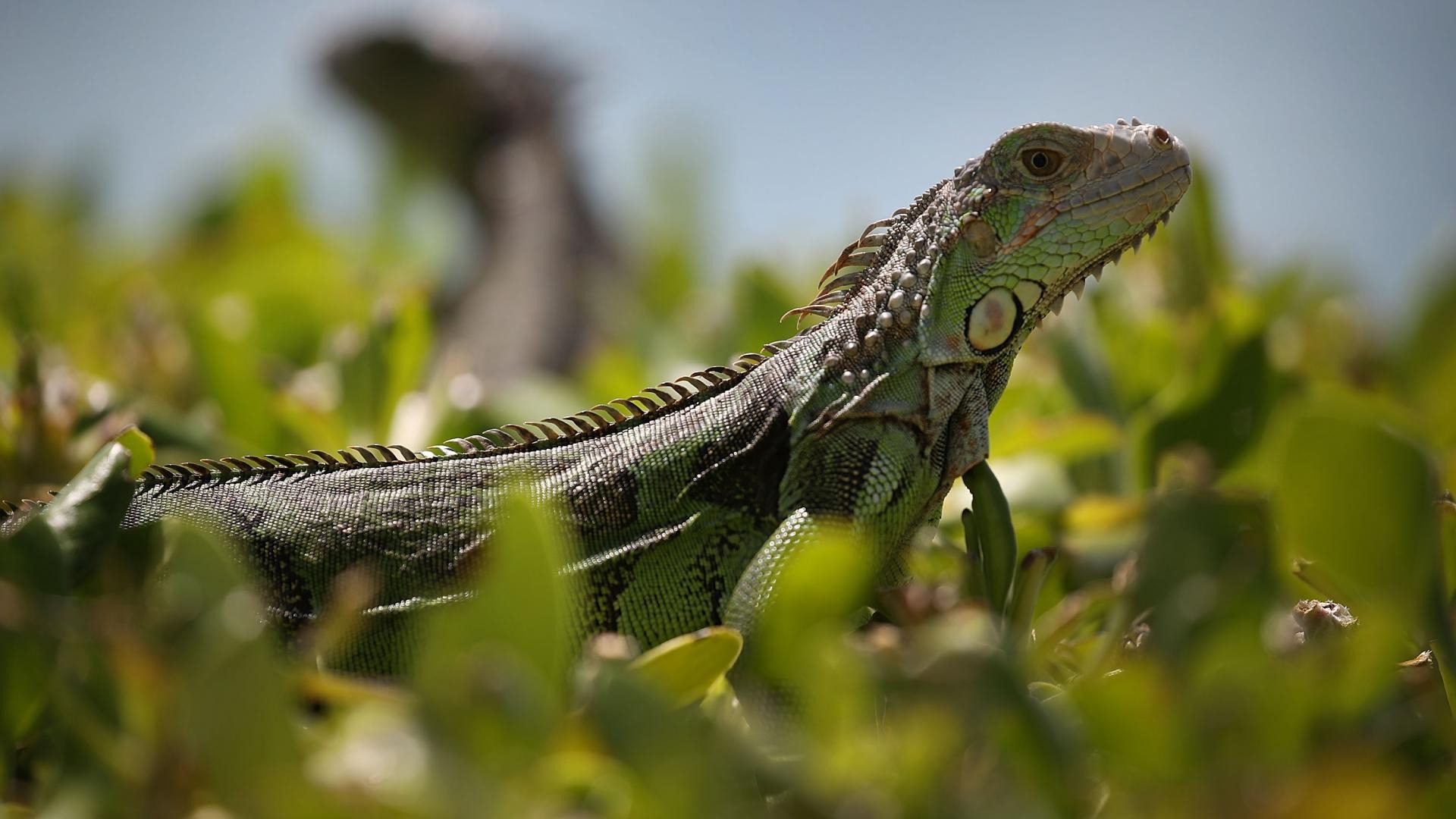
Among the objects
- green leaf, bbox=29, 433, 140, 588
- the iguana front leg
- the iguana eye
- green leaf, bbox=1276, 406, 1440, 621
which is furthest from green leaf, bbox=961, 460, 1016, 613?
green leaf, bbox=29, 433, 140, 588

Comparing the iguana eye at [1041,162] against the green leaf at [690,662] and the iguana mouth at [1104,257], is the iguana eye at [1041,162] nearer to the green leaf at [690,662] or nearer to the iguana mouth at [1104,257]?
the iguana mouth at [1104,257]

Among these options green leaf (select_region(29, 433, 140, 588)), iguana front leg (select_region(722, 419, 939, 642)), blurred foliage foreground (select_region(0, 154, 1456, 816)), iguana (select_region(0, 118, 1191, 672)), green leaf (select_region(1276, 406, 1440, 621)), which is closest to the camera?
blurred foliage foreground (select_region(0, 154, 1456, 816))

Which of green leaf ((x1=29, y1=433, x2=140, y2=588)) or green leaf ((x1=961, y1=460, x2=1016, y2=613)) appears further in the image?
green leaf ((x1=961, y1=460, x2=1016, y2=613))

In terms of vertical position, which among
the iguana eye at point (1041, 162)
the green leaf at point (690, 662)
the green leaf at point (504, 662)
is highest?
the iguana eye at point (1041, 162)

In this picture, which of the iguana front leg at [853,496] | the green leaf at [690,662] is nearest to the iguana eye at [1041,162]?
the iguana front leg at [853,496]

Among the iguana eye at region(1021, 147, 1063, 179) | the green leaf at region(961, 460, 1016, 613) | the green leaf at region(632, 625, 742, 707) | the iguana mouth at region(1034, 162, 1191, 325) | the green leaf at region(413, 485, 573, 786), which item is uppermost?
the iguana eye at region(1021, 147, 1063, 179)

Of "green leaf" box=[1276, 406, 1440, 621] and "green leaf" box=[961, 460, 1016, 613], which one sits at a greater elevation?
"green leaf" box=[1276, 406, 1440, 621]

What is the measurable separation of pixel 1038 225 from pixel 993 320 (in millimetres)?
257

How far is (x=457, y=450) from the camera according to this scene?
2602mm

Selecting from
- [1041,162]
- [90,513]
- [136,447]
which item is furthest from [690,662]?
[1041,162]

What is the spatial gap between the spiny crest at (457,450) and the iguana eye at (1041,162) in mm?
805

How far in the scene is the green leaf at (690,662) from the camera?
4.82ft

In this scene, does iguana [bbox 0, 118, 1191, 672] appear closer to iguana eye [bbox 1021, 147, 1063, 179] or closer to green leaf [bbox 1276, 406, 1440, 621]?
iguana eye [bbox 1021, 147, 1063, 179]

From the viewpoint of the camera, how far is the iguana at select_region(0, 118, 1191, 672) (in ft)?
7.76
